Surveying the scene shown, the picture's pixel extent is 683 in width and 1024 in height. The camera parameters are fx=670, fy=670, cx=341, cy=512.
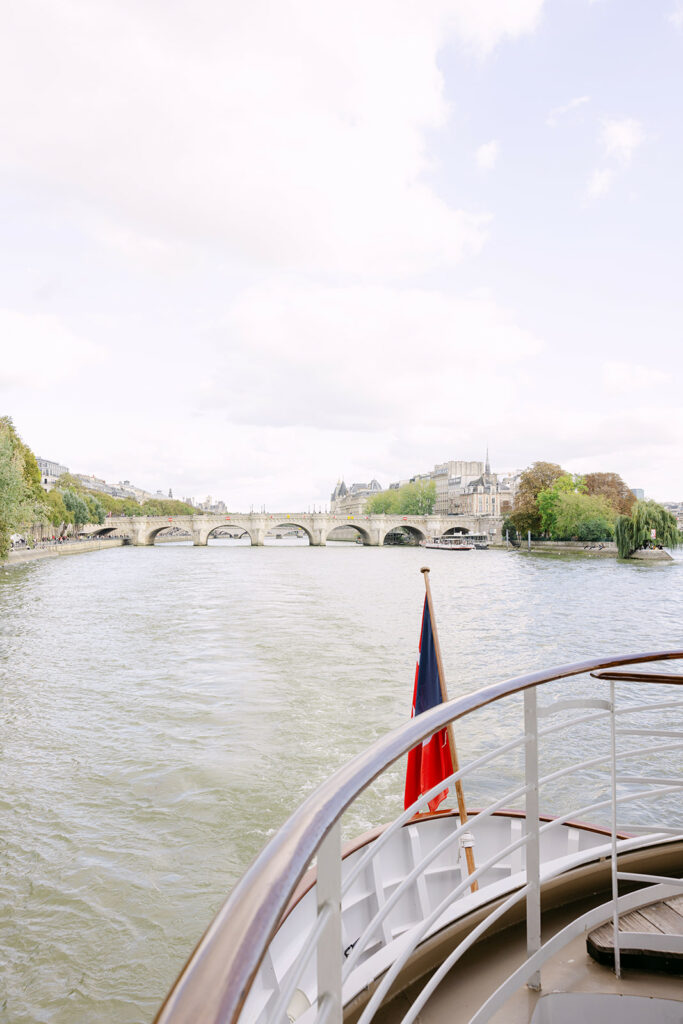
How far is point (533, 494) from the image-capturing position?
54.2 m

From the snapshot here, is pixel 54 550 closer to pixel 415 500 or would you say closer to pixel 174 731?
pixel 174 731

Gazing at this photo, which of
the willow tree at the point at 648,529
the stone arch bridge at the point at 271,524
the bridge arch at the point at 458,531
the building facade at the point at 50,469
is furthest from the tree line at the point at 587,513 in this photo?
the building facade at the point at 50,469

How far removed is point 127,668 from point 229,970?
40.4 ft

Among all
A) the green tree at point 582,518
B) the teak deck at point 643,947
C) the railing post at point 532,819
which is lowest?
the teak deck at point 643,947

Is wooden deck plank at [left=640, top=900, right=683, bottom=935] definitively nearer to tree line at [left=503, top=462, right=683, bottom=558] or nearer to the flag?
the flag

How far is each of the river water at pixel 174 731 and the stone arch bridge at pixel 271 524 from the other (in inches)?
1655

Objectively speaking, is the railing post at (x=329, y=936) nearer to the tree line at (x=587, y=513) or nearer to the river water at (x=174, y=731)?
the river water at (x=174, y=731)

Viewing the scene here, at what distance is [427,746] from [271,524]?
63004 mm

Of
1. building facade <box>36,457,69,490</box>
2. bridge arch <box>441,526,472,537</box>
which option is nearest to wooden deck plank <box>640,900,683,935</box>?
bridge arch <box>441,526,472,537</box>

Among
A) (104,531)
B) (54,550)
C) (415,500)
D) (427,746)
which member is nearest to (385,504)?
(415,500)

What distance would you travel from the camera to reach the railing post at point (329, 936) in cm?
81

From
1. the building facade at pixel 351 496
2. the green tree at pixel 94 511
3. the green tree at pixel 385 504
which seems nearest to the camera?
the green tree at pixel 94 511

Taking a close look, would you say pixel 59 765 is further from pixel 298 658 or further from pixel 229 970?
pixel 229 970

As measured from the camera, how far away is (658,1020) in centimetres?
182
